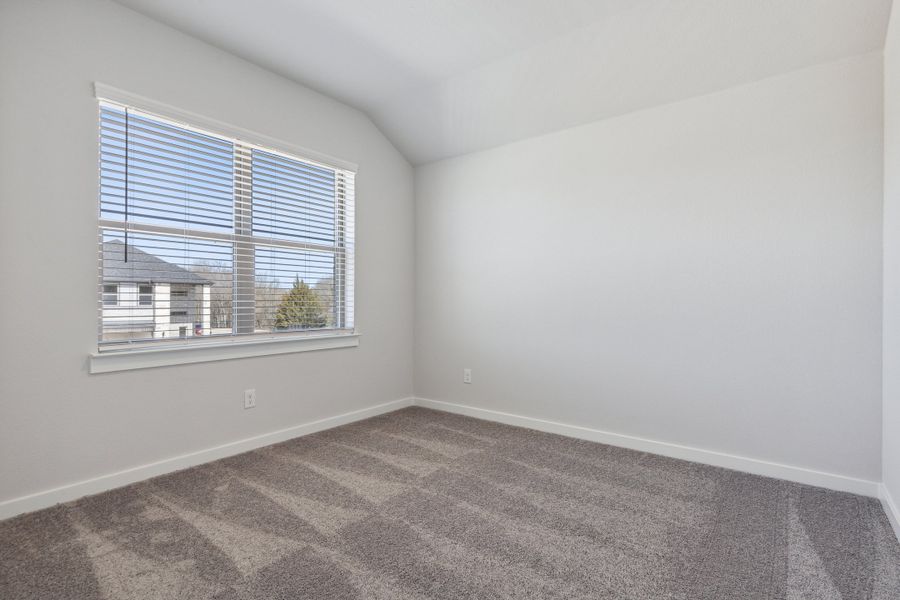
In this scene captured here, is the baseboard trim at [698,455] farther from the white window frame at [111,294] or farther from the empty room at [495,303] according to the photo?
the white window frame at [111,294]

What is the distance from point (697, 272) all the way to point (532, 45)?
1686 mm

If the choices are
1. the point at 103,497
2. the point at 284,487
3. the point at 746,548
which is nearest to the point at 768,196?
the point at 746,548

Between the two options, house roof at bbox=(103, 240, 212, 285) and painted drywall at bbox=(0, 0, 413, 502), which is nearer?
painted drywall at bbox=(0, 0, 413, 502)

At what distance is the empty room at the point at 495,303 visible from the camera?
185 centimetres

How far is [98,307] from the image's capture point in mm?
2316

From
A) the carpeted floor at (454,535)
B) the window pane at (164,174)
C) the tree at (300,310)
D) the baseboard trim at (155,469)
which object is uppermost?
the window pane at (164,174)

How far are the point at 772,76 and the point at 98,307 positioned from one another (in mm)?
3760

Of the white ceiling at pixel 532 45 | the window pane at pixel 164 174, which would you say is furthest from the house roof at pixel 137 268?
the white ceiling at pixel 532 45

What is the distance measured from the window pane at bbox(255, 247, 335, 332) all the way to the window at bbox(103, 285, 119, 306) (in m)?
A: 0.79

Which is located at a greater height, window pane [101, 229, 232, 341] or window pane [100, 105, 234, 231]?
window pane [100, 105, 234, 231]

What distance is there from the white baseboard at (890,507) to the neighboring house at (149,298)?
353 centimetres

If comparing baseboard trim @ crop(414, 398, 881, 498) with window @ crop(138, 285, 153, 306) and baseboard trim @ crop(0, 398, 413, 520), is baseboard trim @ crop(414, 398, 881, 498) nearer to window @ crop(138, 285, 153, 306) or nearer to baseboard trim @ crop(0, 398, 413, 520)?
baseboard trim @ crop(0, 398, 413, 520)

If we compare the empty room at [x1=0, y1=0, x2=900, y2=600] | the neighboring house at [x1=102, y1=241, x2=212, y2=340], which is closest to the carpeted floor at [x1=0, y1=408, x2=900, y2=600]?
the empty room at [x1=0, y1=0, x2=900, y2=600]

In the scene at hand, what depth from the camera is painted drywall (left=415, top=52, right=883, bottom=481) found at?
234 cm
